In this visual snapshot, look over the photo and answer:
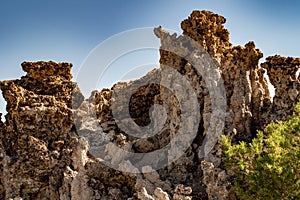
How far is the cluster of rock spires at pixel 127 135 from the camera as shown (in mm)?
27109

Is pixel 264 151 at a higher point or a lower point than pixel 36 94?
lower

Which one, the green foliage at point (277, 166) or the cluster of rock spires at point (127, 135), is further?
the cluster of rock spires at point (127, 135)

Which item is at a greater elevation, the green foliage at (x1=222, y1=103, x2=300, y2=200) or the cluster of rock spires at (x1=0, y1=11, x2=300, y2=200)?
the cluster of rock spires at (x1=0, y1=11, x2=300, y2=200)

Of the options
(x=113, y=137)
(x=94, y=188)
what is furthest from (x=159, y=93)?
(x=94, y=188)

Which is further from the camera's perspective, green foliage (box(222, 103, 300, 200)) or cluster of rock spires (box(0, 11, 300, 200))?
cluster of rock spires (box(0, 11, 300, 200))

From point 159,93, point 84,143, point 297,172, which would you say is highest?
point 159,93

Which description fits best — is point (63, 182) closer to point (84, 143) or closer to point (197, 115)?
point (84, 143)

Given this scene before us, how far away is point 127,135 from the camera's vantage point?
31656mm

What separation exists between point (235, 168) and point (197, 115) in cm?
626

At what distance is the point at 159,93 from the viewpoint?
3300 cm

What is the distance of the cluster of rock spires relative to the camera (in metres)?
27.1

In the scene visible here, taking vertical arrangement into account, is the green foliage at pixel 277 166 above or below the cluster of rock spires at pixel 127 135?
below

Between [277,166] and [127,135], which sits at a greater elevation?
[127,135]

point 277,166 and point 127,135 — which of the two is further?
point 127,135
